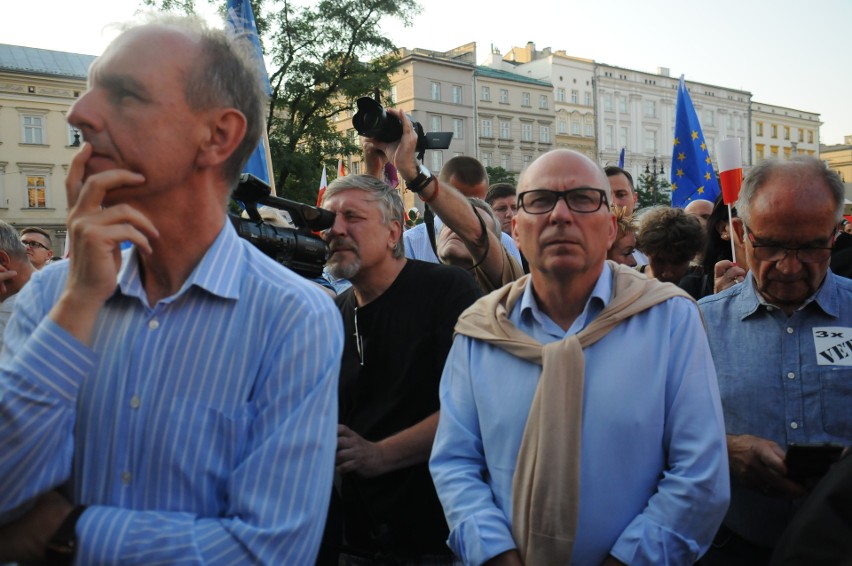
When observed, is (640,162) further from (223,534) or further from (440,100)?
(223,534)

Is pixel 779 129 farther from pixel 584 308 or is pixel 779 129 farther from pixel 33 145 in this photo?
pixel 584 308

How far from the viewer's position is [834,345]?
7.89ft

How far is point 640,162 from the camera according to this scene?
66438 mm

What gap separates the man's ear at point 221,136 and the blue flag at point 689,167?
6.57 metres

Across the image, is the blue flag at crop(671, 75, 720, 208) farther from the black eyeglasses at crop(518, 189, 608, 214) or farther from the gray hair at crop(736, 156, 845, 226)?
the black eyeglasses at crop(518, 189, 608, 214)

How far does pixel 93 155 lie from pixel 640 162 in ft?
226

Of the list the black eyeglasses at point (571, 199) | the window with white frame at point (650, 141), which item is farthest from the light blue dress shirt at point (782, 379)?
the window with white frame at point (650, 141)

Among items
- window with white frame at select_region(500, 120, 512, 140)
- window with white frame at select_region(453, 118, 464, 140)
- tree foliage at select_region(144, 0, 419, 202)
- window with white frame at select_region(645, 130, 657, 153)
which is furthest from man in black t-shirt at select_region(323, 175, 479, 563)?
window with white frame at select_region(645, 130, 657, 153)

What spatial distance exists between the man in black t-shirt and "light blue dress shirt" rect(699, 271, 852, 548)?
3.45ft

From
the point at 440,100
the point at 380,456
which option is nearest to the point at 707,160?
the point at 380,456

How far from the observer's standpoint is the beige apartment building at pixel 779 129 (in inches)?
3174

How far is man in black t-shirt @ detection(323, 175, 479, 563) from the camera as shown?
2.72m

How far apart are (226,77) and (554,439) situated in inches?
51.5

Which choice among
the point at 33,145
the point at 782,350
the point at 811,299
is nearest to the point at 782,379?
the point at 782,350
